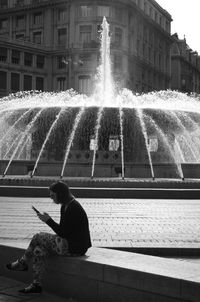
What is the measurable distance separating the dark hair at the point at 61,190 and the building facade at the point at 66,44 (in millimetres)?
69575

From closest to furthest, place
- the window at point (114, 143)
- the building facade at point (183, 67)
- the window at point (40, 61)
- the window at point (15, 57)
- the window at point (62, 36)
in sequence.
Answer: the window at point (114, 143)
the window at point (15, 57)
the window at point (62, 36)
the window at point (40, 61)
the building facade at point (183, 67)

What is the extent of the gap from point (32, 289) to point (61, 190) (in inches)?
40.1

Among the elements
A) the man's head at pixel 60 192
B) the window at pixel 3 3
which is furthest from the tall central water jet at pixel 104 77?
the window at pixel 3 3

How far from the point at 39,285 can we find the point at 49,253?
1.10 ft

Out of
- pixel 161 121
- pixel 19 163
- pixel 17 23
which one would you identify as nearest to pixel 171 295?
pixel 19 163

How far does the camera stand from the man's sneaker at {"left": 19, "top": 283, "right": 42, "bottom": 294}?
5193mm

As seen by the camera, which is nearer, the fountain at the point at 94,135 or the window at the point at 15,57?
the fountain at the point at 94,135

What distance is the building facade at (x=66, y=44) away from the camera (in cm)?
7500

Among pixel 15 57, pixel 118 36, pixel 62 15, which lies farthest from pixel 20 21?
pixel 118 36

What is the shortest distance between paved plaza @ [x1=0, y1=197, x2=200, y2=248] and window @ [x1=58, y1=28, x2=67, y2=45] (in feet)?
217

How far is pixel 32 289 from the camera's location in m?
5.21

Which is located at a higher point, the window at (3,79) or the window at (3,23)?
the window at (3,23)

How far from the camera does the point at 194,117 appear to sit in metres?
23.5

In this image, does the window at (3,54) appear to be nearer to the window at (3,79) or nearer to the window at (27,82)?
the window at (3,79)
